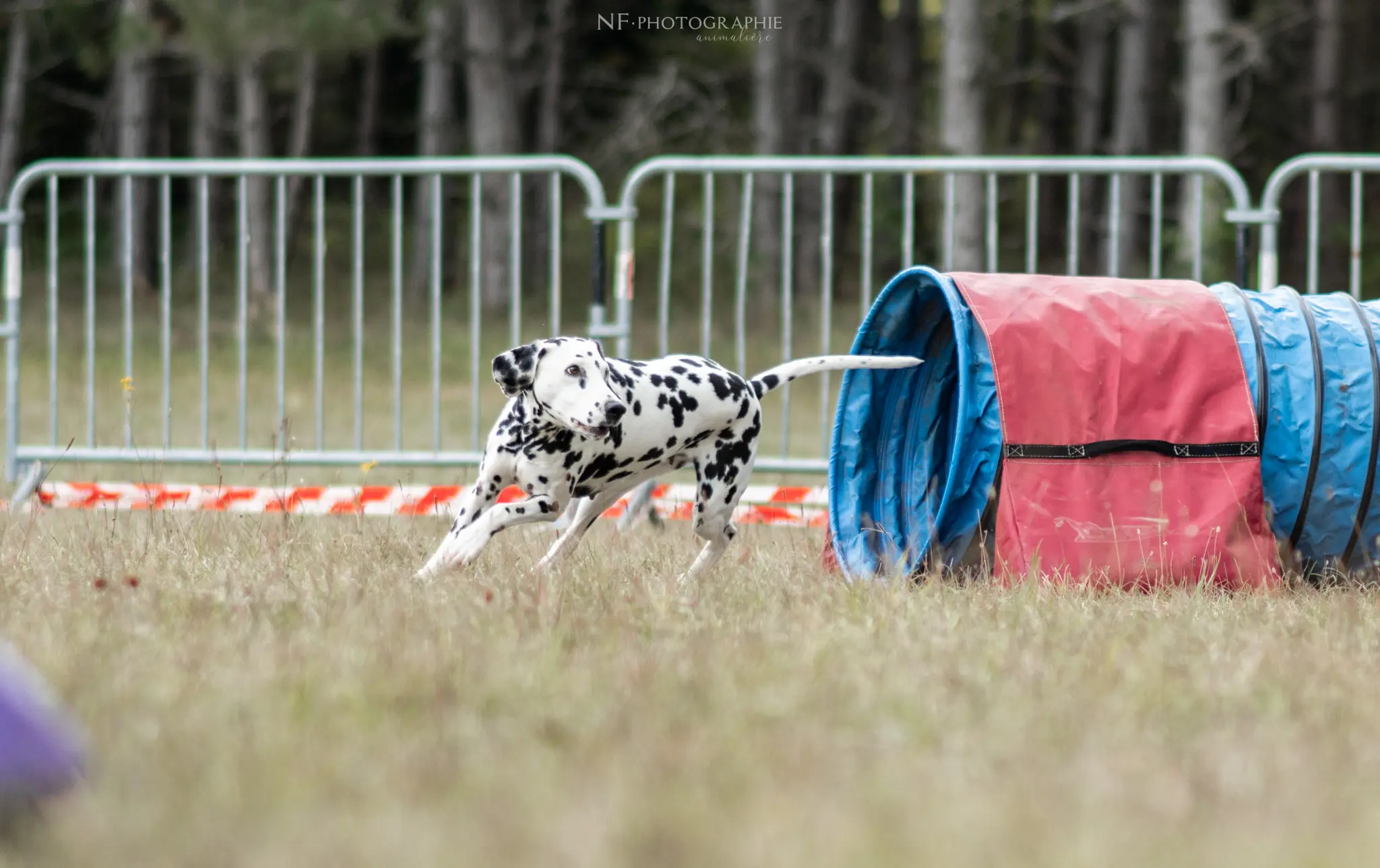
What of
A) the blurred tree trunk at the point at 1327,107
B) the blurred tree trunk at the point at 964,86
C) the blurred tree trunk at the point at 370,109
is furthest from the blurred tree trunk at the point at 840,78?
the blurred tree trunk at the point at 370,109

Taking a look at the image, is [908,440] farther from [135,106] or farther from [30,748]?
[135,106]

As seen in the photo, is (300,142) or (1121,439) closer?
(1121,439)

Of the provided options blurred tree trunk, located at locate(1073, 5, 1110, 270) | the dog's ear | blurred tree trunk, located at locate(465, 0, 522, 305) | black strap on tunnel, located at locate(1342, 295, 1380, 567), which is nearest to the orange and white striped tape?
the dog's ear

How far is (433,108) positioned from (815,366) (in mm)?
18079

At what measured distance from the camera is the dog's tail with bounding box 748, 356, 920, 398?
16.8ft

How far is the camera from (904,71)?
74.8 ft

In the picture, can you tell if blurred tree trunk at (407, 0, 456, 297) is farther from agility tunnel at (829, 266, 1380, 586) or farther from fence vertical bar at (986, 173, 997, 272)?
agility tunnel at (829, 266, 1380, 586)

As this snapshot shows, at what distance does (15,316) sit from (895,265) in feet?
55.5

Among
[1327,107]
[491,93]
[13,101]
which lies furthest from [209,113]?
[1327,107]

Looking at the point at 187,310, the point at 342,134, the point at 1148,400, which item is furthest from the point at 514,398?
the point at 342,134

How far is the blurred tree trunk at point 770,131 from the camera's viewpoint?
19453mm

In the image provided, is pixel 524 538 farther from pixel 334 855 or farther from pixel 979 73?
pixel 979 73

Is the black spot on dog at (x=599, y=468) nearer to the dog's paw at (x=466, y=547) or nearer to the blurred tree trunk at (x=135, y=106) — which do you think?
the dog's paw at (x=466, y=547)

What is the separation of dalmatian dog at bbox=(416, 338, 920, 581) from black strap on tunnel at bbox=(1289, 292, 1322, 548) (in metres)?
1.37
